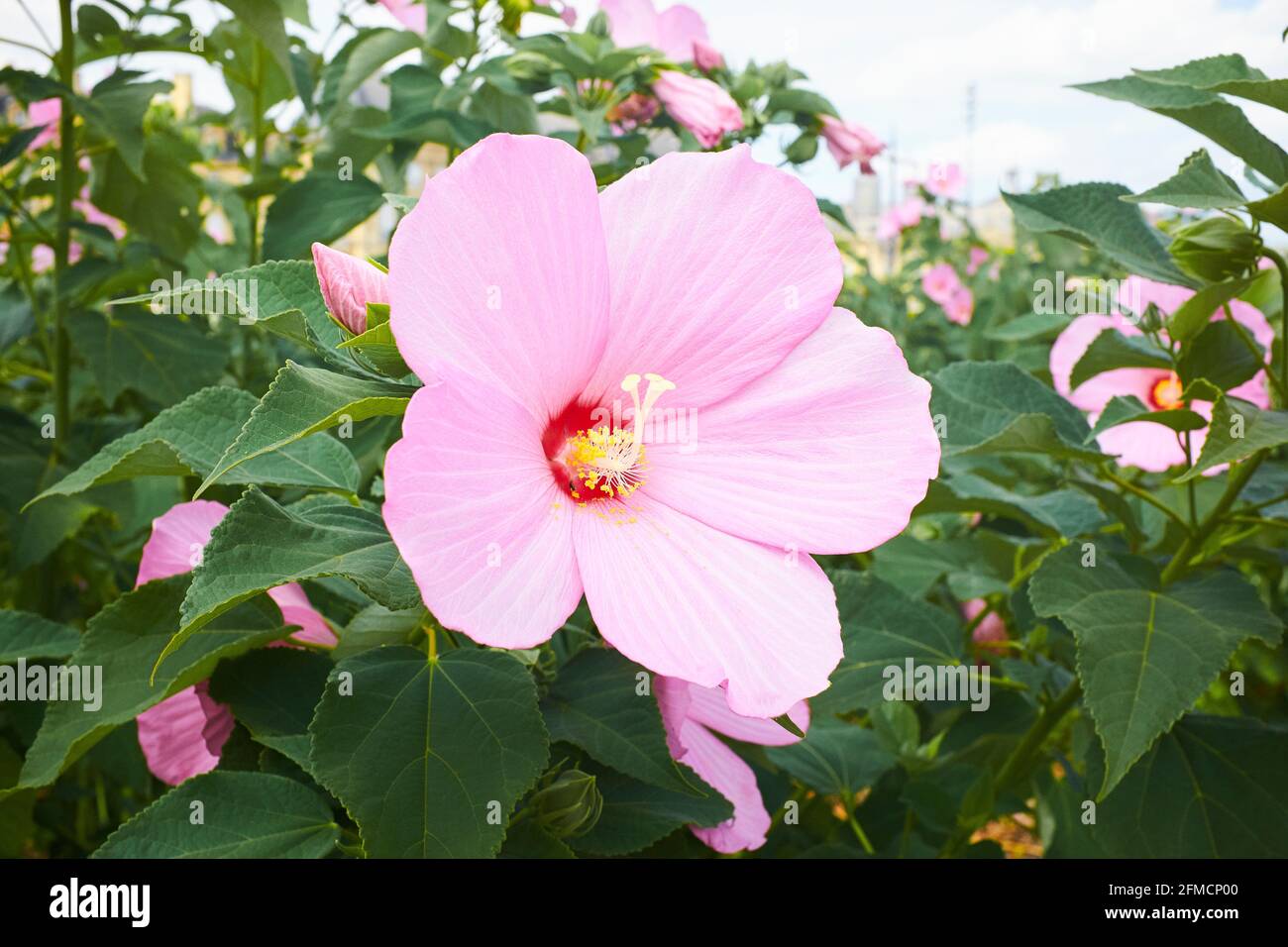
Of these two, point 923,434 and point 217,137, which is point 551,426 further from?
point 217,137

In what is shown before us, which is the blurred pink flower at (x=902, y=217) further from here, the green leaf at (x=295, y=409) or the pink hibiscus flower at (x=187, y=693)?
the green leaf at (x=295, y=409)

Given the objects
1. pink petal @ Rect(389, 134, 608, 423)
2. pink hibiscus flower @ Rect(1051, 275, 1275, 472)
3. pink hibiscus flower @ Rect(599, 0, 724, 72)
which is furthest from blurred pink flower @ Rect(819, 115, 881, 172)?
pink petal @ Rect(389, 134, 608, 423)

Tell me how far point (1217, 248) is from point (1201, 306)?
57 millimetres

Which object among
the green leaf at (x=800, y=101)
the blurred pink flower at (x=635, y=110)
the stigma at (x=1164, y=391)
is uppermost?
the green leaf at (x=800, y=101)

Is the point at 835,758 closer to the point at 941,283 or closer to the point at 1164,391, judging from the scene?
the point at 1164,391

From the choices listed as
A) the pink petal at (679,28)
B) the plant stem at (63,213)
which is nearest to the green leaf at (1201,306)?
the pink petal at (679,28)

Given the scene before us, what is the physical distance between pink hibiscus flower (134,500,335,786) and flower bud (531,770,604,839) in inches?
9.0

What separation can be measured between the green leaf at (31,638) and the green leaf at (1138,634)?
900 mm

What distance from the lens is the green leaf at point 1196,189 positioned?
0.99 metres

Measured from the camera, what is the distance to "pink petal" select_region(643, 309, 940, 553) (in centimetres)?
67

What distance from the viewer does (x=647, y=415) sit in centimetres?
72

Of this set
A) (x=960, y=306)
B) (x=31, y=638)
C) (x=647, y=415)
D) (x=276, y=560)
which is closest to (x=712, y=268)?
(x=647, y=415)

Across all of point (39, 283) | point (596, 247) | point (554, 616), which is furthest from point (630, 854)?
point (39, 283)

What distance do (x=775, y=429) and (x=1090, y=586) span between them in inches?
20.2
